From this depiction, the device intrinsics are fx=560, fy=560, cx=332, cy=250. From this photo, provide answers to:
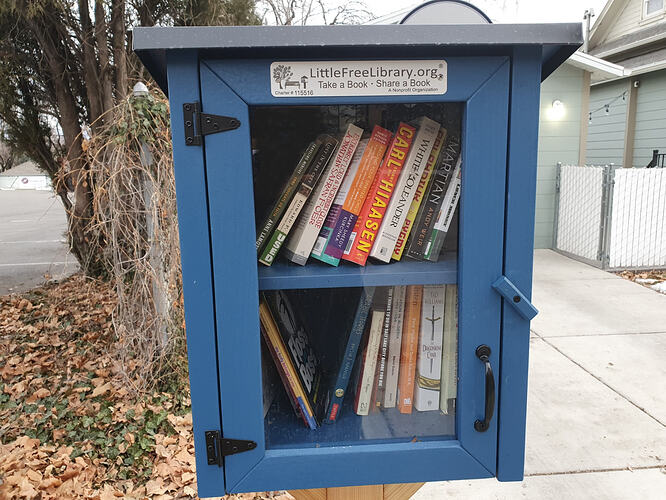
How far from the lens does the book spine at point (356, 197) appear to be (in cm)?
116

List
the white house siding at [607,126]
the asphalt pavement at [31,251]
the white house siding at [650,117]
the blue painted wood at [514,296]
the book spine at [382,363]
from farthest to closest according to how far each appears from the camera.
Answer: the white house siding at [607,126], the white house siding at [650,117], the asphalt pavement at [31,251], the book spine at [382,363], the blue painted wood at [514,296]

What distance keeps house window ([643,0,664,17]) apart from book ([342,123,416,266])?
40.0ft

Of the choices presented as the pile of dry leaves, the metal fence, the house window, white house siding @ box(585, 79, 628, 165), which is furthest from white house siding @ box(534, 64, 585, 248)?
the pile of dry leaves

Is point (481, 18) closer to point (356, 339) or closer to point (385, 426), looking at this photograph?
point (356, 339)

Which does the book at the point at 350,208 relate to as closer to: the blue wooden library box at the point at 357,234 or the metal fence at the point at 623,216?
the blue wooden library box at the point at 357,234

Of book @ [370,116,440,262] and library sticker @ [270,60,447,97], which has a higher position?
library sticker @ [270,60,447,97]

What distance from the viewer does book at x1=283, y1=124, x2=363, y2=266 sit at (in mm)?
1167

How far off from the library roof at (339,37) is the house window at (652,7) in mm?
12172

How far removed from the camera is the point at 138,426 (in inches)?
130

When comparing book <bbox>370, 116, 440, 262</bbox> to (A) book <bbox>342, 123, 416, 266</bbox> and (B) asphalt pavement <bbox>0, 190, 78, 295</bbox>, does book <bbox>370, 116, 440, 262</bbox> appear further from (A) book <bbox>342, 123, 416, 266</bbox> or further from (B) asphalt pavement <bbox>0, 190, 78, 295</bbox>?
(B) asphalt pavement <bbox>0, 190, 78, 295</bbox>

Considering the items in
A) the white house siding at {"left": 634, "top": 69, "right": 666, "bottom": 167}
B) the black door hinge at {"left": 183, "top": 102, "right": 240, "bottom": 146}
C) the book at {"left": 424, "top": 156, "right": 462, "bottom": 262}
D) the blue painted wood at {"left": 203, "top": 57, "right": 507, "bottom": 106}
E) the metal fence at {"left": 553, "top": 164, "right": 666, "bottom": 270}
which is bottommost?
the metal fence at {"left": 553, "top": 164, "right": 666, "bottom": 270}

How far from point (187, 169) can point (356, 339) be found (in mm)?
546

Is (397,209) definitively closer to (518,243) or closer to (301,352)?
(518,243)

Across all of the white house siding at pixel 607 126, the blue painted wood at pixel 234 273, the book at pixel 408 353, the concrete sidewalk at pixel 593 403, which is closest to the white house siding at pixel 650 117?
the white house siding at pixel 607 126
